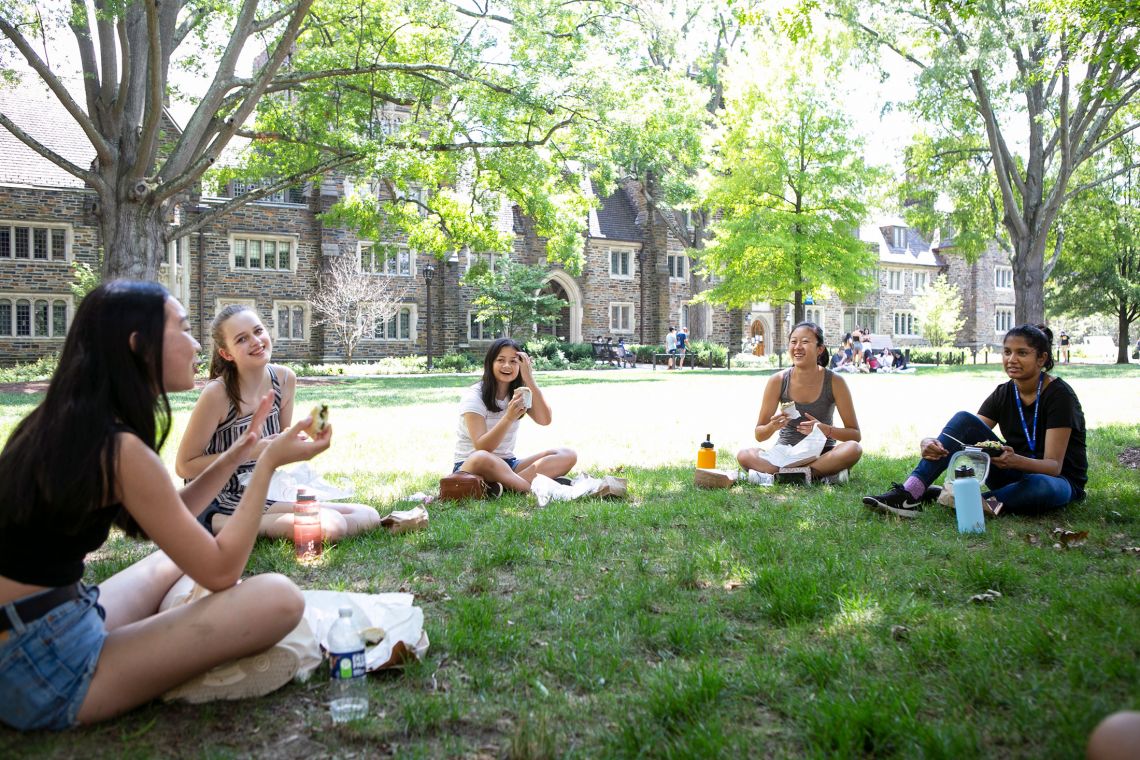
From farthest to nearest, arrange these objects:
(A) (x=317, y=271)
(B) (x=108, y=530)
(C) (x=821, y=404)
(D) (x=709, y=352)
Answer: (D) (x=709, y=352)
(A) (x=317, y=271)
(C) (x=821, y=404)
(B) (x=108, y=530)

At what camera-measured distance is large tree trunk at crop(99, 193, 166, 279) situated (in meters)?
13.2

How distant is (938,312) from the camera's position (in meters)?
44.7

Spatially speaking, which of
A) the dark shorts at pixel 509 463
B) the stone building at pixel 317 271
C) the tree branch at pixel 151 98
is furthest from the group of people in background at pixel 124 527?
the stone building at pixel 317 271

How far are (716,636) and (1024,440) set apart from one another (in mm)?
3123

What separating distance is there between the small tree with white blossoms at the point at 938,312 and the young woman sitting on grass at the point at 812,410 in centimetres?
4200

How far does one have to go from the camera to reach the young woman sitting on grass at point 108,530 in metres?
2.20

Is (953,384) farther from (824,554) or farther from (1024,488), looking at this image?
(824,554)

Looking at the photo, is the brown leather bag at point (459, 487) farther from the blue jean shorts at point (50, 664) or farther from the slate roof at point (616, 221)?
the slate roof at point (616, 221)

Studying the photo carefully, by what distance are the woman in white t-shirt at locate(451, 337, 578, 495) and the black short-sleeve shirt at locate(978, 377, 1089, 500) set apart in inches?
119

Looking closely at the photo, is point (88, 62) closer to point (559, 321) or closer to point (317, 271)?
point (317, 271)

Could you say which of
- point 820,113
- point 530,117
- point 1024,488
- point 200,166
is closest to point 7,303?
point 200,166

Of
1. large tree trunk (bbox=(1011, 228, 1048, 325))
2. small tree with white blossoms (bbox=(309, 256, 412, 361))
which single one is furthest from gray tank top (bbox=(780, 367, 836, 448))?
small tree with white blossoms (bbox=(309, 256, 412, 361))

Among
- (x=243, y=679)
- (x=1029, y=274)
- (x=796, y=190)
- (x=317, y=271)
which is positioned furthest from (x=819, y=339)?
(x=317, y=271)

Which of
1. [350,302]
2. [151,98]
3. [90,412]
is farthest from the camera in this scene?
[350,302]
